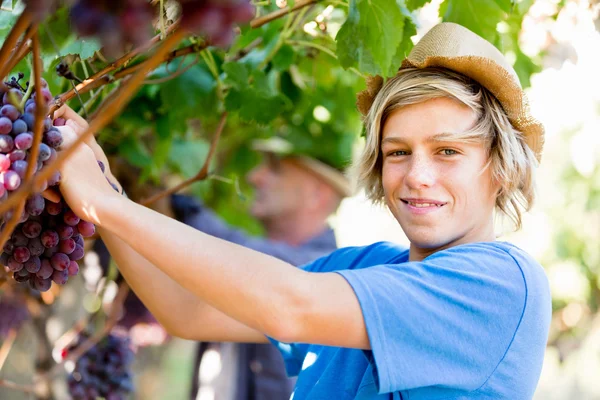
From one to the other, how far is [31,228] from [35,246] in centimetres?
4

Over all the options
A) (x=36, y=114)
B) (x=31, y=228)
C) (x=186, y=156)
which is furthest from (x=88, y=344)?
(x=36, y=114)

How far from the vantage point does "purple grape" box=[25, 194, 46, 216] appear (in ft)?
3.41

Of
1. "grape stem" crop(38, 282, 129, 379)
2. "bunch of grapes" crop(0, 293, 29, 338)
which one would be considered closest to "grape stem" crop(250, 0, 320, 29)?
"grape stem" crop(38, 282, 129, 379)

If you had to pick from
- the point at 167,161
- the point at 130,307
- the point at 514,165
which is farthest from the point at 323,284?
the point at 130,307

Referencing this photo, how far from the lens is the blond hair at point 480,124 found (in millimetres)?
1531

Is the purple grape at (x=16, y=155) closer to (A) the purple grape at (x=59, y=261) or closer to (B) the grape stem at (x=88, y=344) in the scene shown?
(A) the purple grape at (x=59, y=261)

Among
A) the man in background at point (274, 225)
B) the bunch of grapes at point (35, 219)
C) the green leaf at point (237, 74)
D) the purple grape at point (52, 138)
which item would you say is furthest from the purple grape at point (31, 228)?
the man in background at point (274, 225)

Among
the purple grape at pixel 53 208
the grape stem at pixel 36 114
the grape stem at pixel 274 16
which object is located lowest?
the purple grape at pixel 53 208

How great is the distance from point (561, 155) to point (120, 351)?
21.6 ft

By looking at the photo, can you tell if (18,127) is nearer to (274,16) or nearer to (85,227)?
(85,227)

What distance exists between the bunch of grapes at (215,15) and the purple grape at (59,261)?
61cm

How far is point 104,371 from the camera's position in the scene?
2.55 metres

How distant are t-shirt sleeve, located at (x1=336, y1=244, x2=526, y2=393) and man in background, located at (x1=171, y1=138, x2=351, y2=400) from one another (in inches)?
84.7

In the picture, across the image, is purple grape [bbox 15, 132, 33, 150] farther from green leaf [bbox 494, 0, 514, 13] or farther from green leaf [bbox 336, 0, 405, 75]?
green leaf [bbox 494, 0, 514, 13]
